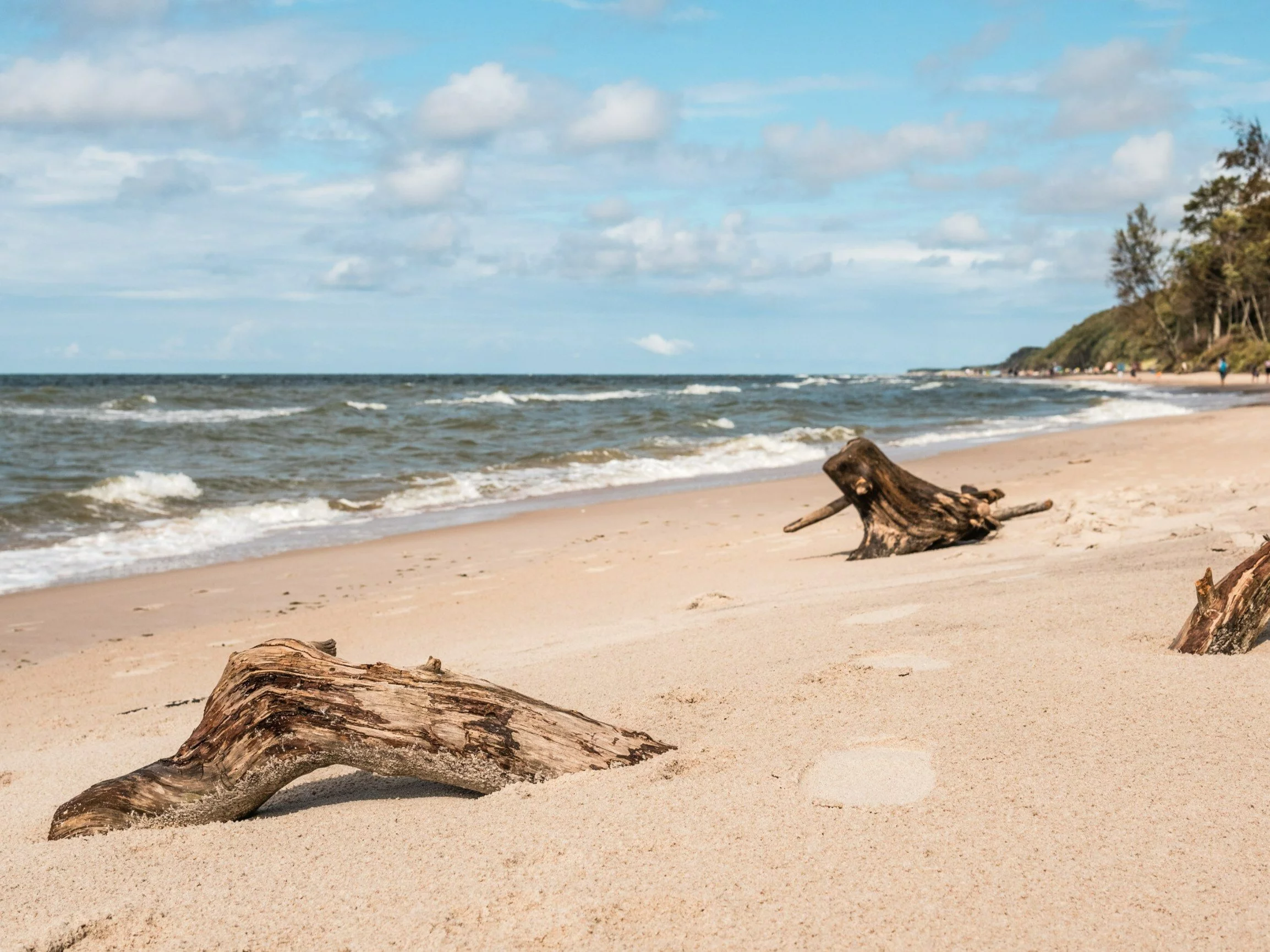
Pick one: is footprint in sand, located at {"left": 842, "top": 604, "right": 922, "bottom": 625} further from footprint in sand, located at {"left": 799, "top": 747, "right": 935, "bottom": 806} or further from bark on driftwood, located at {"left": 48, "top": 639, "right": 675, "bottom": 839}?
bark on driftwood, located at {"left": 48, "top": 639, "right": 675, "bottom": 839}

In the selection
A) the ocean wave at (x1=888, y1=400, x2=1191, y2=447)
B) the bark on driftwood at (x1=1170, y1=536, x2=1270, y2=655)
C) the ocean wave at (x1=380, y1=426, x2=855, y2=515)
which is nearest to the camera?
the bark on driftwood at (x1=1170, y1=536, x2=1270, y2=655)

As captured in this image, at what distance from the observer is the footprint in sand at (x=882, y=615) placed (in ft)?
17.5

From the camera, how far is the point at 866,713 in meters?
3.78

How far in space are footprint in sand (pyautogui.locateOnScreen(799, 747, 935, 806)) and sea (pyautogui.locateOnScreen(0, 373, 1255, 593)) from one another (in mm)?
9315

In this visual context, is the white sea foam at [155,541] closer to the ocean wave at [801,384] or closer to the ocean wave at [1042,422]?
the ocean wave at [1042,422]

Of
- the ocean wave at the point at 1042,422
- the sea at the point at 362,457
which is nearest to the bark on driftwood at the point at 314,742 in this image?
the sea at the point at 362,457

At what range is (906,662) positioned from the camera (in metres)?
4.41

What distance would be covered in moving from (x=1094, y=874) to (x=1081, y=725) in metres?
1.01

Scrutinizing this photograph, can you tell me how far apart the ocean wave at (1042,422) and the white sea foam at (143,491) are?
15.7m

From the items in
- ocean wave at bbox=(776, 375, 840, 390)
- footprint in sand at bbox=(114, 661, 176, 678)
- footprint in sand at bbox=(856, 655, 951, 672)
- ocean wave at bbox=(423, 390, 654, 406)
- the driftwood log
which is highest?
ocean wave at bbox=(776, 375, 840, 390)

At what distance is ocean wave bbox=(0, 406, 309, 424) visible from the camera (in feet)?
105

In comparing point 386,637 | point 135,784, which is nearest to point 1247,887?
point 135,784

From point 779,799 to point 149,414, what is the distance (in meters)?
37.5

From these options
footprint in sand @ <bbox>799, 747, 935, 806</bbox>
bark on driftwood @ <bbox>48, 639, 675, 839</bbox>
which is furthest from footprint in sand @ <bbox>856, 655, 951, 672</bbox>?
bark on driftwood @ <bbox>48, 639, 675, 839</bbox>
